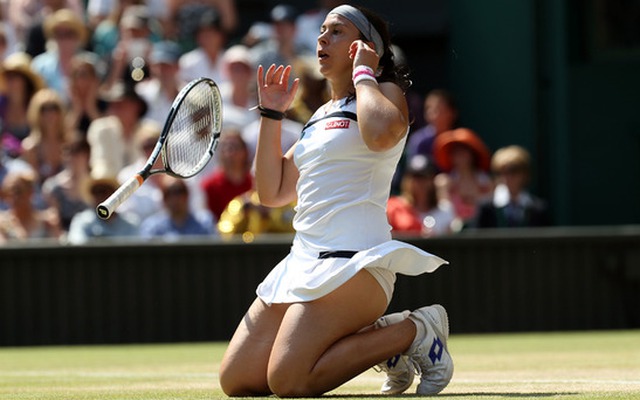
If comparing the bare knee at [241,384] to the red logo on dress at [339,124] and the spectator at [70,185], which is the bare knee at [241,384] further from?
the spectator at [70,185]

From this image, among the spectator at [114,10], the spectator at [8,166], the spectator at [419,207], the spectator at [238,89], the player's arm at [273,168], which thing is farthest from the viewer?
the spectator at [114,10]

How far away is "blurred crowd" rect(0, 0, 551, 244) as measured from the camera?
12266 millimetres

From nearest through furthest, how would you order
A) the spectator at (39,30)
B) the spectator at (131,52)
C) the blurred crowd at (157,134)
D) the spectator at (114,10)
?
the blurred crowd at (157,134) < the spectator at (131,52) < the spectator at (39,30) < the spectator at (114,10)

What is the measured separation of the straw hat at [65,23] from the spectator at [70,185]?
6.06 feet

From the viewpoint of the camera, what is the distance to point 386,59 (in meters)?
6.33

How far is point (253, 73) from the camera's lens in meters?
14.0

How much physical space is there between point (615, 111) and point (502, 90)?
1229 millimetres

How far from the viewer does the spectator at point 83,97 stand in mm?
13570

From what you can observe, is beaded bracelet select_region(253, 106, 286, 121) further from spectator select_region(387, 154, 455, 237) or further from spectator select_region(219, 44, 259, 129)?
spectator select_region(219, 44, 259, 129)

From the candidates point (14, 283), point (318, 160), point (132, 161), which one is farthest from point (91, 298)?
point (318, 160)

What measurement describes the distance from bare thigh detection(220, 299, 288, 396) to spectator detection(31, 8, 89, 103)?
822 cm

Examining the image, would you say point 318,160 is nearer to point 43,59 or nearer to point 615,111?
point 43,59

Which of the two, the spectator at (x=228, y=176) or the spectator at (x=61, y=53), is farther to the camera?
the spectator at (x=61, y=53)

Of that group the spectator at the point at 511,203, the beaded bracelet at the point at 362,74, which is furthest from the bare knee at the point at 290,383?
the spectator at the point at 511,203
